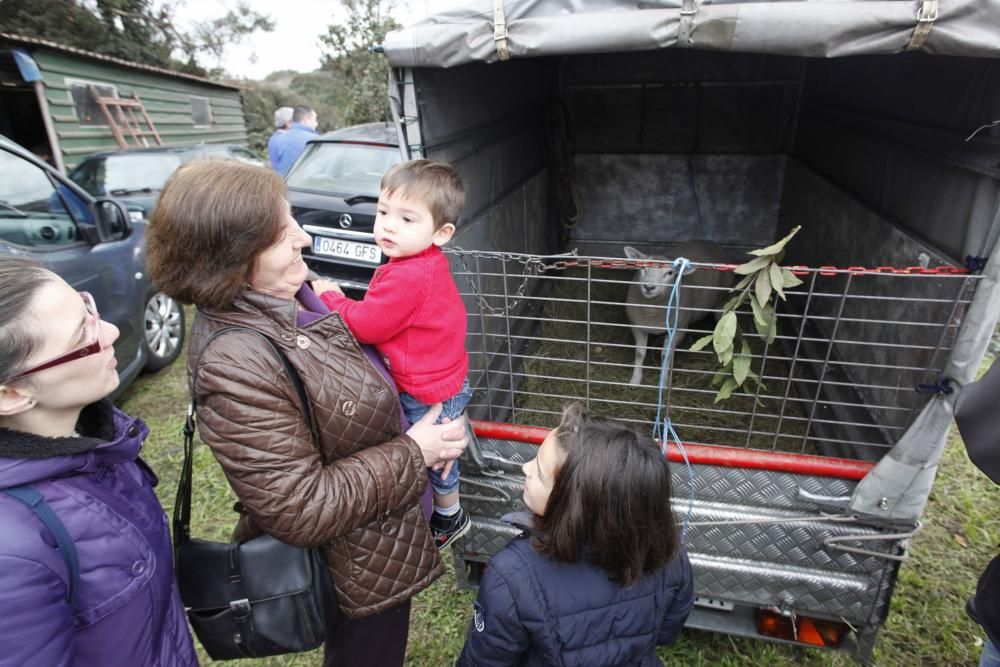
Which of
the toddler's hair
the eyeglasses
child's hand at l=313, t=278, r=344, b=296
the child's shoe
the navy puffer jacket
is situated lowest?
the child's shoe

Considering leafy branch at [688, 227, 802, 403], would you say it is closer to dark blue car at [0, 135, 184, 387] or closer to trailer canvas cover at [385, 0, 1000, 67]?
trailer canvas cover at [385, 0, 1000, 67]

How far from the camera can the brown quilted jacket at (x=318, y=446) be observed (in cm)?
137

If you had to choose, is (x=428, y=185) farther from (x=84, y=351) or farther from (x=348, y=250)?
(x=348, y=250)

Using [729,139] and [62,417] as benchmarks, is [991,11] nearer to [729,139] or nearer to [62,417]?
[62,417]

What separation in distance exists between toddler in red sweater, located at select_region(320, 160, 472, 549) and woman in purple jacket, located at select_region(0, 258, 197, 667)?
2.42ft

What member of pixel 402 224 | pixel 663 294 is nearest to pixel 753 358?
pixel 663 294

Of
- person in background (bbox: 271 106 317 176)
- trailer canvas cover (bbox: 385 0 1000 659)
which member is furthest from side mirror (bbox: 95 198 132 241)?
trailer canvas cover (bbox: 385 0 1000 659)

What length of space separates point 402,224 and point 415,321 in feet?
1.09

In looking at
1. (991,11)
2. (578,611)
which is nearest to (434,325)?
(578,611)

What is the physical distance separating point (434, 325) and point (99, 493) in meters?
1.04

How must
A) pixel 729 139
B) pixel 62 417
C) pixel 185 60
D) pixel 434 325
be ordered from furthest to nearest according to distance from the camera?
pixel 185 60 < pixel 729 139 < pixel 434 325 < pixel 62 417

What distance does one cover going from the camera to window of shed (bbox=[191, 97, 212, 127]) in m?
15.8

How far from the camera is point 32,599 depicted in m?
1.06

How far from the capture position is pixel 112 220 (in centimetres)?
480
